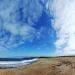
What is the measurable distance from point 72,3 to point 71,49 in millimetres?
100

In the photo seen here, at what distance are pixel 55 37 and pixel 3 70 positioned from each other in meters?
0.13

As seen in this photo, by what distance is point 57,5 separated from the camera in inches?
18.2

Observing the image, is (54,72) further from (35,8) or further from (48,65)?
(35,8)

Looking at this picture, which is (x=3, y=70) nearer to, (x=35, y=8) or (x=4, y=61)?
(x=4, y=61)

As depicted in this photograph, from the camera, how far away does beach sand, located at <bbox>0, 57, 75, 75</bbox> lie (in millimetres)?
487

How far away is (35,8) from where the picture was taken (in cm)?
46

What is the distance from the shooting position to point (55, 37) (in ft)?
1.57

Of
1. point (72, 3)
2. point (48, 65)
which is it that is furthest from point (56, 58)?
point (72, 3)

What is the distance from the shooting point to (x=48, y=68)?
492 mm

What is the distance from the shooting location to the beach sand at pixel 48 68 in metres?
0.49

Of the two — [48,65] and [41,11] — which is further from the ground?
[41,11]

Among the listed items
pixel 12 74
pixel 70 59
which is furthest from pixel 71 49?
pixel 12 74

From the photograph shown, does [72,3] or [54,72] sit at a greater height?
[72,3]

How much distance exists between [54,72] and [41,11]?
0.13m
